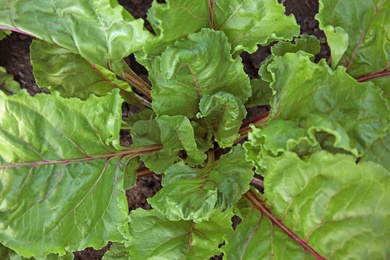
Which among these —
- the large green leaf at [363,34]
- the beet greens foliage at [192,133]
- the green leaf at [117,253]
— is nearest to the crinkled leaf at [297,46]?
the beet greens foliage at [192,133]

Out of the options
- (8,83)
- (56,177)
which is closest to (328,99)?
(56,177)

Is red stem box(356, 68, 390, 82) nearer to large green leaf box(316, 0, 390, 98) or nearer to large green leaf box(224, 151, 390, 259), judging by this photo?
large green leaf box(316, 0, 390, 98)

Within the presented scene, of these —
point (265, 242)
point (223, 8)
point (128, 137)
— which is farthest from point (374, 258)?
point (128, 137)

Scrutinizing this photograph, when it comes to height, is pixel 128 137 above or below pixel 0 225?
below

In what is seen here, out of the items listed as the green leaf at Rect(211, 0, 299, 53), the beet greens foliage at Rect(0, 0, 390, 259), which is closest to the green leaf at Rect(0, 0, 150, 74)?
the beet greens foliage at Rect(0, 0, 390, 259)

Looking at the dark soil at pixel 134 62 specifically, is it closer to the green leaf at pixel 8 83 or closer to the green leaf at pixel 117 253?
the green leaf at pixel 8 83

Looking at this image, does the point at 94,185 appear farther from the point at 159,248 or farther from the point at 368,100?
the point at 368,100

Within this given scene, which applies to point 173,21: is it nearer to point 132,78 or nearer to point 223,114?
point 223,114

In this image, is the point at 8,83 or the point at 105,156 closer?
the point at 105,156
